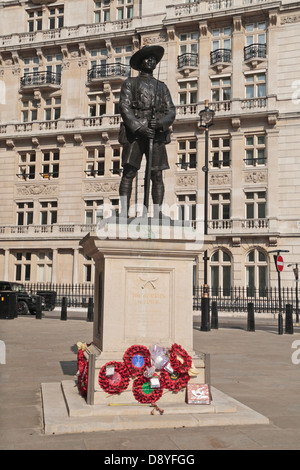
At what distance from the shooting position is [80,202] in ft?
117

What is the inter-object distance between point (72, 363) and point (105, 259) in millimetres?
4487

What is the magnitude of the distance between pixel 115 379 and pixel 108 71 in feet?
108

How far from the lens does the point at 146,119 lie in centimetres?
767

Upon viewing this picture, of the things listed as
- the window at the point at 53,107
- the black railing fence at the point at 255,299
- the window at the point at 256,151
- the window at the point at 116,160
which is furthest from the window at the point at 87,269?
the window at the point at 256,151

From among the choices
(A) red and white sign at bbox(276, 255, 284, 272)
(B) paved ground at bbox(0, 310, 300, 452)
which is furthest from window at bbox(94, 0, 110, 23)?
(B) paved ground at bbox(0, 310, 300, 452)

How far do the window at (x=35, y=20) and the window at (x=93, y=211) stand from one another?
15.0 m

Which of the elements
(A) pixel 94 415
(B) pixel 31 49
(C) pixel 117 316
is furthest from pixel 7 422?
(B) pixel 31 49

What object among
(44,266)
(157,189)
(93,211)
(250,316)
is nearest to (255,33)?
(93,211)

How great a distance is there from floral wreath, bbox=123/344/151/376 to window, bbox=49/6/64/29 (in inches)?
1456

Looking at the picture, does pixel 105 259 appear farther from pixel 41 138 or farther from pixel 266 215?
pixel 41 138

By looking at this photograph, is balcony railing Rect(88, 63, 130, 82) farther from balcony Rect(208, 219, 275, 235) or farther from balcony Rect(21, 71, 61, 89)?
balcony Rect(208, 219, 275, 235)

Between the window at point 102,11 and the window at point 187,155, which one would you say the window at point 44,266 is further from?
the window at point 102,11
